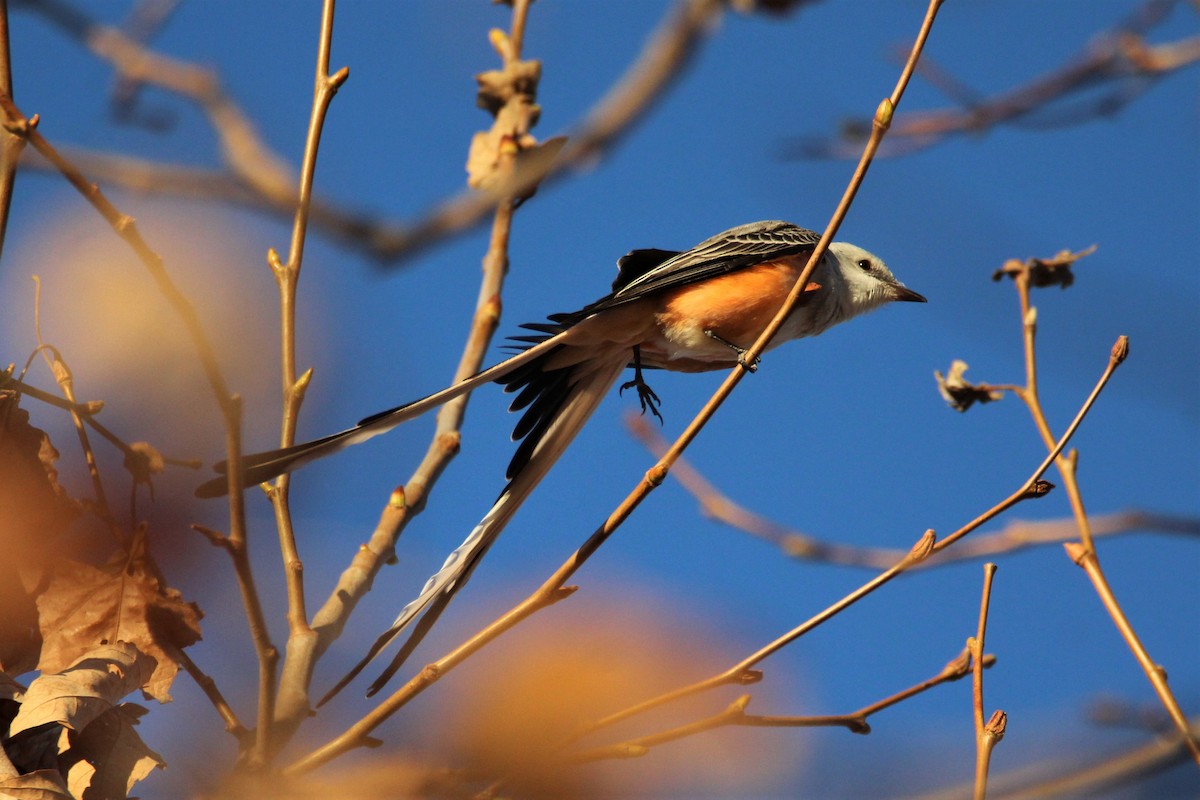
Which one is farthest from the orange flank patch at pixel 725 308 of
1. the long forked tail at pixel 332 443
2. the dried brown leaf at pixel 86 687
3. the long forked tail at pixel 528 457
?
the dried brown leaf at pixel 86 687

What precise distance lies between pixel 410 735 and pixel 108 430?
693mm

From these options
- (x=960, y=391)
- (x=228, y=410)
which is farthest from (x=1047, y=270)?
(x=228, y=410)

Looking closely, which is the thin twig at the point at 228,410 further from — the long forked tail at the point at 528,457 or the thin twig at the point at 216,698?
the long forked tail at the point at 528,457

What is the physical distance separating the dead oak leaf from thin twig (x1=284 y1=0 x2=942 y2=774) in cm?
28

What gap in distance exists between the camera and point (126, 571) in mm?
1816

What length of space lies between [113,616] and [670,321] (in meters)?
2.06

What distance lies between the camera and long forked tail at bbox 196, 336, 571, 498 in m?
1.65

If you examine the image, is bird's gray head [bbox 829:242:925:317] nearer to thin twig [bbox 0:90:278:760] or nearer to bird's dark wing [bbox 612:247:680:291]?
bird's dark wing [bbox 612:247:680:291]

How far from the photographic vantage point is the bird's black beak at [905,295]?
4164 millimetres

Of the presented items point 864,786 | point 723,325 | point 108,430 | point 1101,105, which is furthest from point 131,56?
point 864,786

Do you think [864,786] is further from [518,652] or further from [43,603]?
[43,603]

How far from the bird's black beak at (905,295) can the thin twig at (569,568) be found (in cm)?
220

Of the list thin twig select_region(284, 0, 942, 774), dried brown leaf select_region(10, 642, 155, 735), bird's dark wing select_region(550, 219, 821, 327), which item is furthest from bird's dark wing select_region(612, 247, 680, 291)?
dried brown leaf select_region(10, 642, 155, 735)

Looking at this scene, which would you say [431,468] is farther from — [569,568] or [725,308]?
[725,308]
